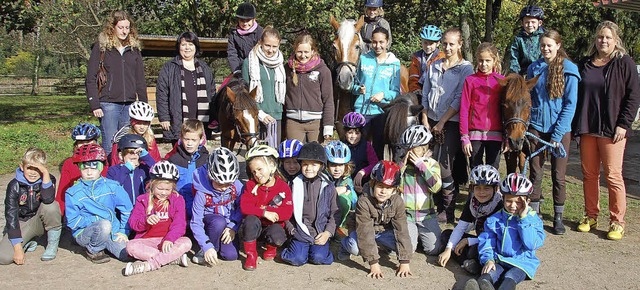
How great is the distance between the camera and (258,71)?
573cm

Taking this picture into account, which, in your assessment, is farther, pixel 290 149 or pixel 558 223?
pixel 558 223

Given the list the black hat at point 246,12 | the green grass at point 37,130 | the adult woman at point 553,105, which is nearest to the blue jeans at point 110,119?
the black hat at point 246,12

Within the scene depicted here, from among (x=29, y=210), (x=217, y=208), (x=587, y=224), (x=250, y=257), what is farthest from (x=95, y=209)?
(x=587, y=224)

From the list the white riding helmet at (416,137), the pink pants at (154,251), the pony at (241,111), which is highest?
the pony at (241,111)

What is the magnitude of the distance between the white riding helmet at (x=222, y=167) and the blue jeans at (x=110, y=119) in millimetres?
2069

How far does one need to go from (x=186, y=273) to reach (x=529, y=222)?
9.00ft

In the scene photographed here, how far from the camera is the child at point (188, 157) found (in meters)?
5.30

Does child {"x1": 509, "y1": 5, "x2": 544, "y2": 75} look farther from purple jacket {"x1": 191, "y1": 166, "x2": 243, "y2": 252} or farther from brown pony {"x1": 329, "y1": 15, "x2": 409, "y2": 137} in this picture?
purple jacket {"x1": 191, "y1": 166, "x2": 243, "y2": 252}

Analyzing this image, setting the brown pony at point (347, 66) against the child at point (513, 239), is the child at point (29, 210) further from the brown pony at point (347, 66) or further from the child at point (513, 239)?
the child at point (513, 239)

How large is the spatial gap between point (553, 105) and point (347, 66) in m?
2.09

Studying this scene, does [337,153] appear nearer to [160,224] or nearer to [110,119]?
[160,224]

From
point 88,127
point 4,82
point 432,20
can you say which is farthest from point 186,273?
point 4,82

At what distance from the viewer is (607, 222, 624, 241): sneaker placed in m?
5.25

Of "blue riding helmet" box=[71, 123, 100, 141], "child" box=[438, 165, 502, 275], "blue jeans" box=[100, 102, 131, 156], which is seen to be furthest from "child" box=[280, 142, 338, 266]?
"blue jeans" box=[100, 102, 131, 156]
